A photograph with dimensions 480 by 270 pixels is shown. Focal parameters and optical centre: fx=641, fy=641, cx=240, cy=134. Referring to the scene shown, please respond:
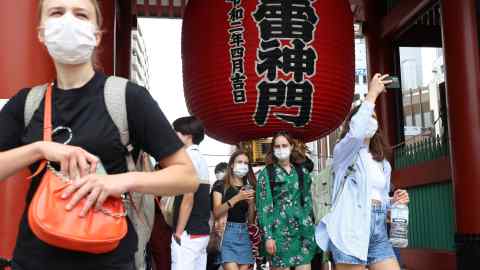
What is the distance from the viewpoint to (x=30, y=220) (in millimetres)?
1342

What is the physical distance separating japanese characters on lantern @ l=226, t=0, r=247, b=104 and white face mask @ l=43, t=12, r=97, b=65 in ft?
16.1

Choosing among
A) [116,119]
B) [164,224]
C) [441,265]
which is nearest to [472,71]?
[441,265]

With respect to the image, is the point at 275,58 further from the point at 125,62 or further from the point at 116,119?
the point at 116,119

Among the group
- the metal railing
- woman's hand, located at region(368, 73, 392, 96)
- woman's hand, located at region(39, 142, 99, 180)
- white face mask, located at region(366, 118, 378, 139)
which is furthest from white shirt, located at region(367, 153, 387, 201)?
the metal railing

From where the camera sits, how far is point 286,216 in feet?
15.5

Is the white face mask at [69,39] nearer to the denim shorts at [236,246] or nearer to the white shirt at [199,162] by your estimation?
the white shirt at [199,162]

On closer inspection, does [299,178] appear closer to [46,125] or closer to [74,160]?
[46,125]

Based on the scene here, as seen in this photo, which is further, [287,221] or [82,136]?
[287,221]

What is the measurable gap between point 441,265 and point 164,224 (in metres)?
4.69

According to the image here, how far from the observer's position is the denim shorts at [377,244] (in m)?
3.69

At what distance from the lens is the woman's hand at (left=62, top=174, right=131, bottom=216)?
134 centimetres

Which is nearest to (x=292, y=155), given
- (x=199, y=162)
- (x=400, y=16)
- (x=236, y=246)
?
(x=236, y=246)

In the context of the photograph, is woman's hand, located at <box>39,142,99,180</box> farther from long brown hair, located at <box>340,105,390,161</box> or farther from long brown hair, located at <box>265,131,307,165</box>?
long brown hair, located at <box>265,131,307,165</box>

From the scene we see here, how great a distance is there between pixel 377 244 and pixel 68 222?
270cm
